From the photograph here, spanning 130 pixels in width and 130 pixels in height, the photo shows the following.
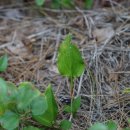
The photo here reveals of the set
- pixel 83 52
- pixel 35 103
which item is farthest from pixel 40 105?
pixel 83 52

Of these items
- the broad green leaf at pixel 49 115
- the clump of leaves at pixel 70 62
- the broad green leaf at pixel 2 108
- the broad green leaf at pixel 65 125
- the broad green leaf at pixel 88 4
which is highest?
→ the broad green leaf at pixel 88 4

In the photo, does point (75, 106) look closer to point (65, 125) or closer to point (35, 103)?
point (65, 125)

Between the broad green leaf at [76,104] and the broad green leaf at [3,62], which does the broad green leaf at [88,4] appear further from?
the broad green leaf at [76,104]

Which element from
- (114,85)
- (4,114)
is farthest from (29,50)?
(4,114)

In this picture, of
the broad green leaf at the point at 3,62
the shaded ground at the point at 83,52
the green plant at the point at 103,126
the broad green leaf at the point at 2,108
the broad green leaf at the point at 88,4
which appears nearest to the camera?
the green plant at the point at 103,126

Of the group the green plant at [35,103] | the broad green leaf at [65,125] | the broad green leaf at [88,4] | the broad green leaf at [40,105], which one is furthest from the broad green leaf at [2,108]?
the broad green leaf at [88,4]

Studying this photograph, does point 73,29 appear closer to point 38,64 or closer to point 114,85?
point 38,64

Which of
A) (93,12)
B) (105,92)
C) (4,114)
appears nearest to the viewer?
(4,114)
